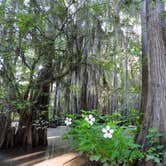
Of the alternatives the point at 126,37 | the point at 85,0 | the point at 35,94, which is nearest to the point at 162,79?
the point at 126,37

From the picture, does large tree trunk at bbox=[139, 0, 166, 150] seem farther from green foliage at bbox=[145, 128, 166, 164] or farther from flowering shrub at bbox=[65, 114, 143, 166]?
flowering shrub at bbox=[65, 114, 143, 166]

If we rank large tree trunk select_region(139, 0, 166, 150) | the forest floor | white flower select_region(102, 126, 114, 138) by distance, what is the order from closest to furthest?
white flower select_region(102, 126, 114, 138), large tree trunk select_region(139, 0, 166, 150), the forest floor

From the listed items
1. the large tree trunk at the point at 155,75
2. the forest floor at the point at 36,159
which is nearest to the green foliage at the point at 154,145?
the large tree trunk at the point at 155,75

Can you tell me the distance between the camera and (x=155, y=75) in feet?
8.07

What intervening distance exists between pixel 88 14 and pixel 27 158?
152 inches

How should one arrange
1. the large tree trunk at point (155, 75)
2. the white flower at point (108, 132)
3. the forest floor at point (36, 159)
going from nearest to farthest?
the white flower at point (108, 132), the large tree trunk at point (155, 75), the forest floor at point (36, 159)

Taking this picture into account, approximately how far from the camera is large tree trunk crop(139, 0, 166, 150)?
231cm

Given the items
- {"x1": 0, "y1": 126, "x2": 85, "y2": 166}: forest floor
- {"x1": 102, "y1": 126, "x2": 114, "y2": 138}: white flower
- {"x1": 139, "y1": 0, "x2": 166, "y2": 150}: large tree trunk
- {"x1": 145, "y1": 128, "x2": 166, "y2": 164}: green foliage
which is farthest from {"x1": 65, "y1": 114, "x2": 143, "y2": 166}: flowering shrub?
{"x1": 0, "y1": 126, "x2": 85, "y2": 166}: forest floor

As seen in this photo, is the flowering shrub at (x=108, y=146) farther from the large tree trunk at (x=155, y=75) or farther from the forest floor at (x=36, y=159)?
the forest floor at (x=36, y=159)

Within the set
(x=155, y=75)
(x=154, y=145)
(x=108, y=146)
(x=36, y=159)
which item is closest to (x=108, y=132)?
(x=108, y=146)

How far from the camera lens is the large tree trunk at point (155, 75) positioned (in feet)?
7.59

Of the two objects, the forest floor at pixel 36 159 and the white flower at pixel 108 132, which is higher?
the white flower at pixel 108 132

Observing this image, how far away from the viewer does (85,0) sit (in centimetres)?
520

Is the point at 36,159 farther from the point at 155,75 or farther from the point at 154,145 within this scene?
the point at 155,75
